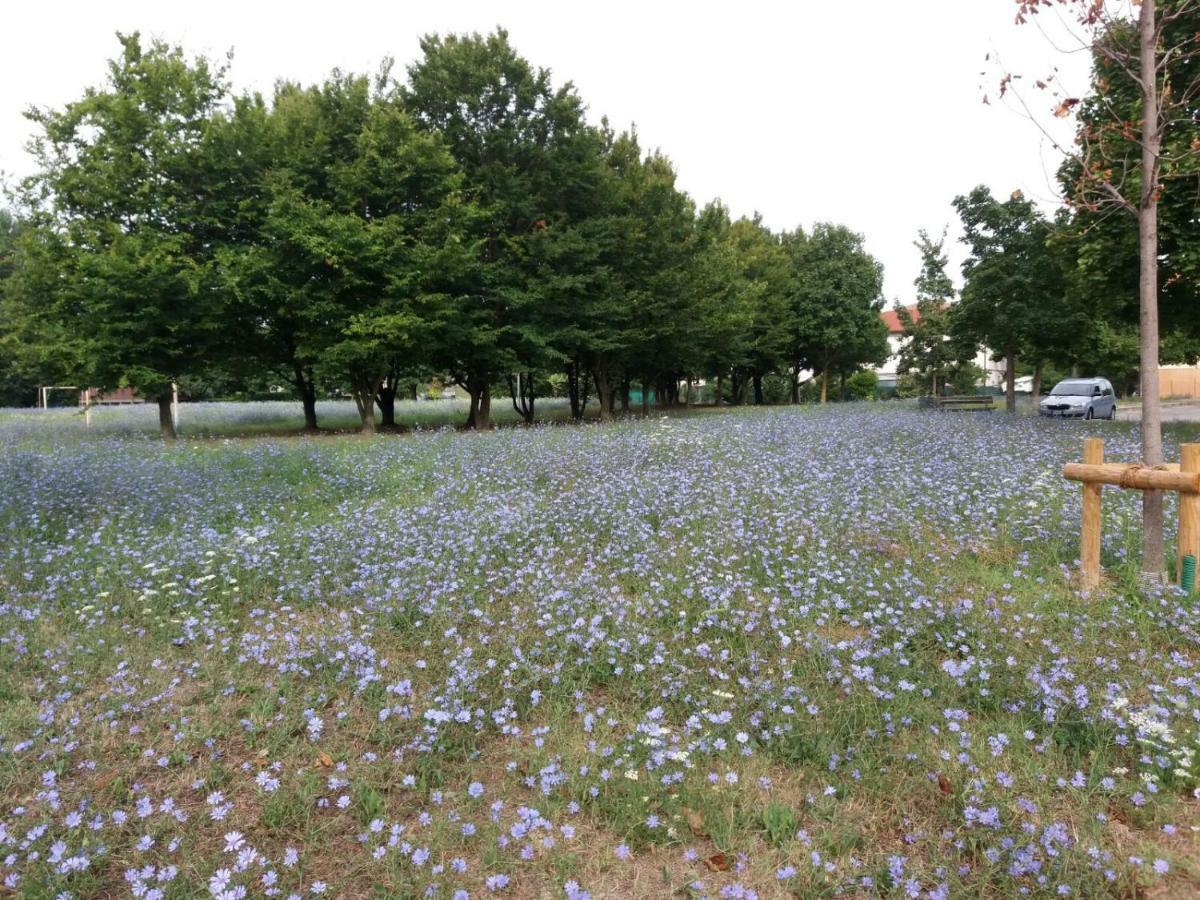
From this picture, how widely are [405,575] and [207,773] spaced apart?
8.05 feet

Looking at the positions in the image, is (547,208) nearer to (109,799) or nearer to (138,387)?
(138,387)

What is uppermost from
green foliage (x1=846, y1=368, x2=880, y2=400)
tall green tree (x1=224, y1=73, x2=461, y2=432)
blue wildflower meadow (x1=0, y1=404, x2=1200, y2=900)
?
tall green tree (x1=224, y1=73, x2=461, y2=432)

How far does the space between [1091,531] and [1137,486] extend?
466 millimetres

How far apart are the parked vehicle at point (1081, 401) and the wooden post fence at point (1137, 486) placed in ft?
72.1

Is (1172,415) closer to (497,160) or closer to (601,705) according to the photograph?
(497,160)

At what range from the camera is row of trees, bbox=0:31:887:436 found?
19953mm

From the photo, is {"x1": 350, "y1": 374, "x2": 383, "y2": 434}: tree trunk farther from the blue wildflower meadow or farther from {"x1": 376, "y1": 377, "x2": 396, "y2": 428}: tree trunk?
the blue wildflower meadow

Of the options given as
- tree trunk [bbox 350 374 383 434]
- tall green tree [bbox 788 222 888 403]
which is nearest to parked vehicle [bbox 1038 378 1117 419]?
tall green tree [bbox 788 222 888 403]

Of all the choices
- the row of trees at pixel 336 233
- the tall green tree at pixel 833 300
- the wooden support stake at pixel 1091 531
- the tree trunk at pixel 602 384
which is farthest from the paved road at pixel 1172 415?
the wooden support stake at pixel 1091 531

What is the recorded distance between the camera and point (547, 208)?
24719mm

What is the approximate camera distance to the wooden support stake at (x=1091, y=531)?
5.27 m

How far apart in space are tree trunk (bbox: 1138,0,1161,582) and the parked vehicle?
71.1 feet

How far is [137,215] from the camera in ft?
67.5

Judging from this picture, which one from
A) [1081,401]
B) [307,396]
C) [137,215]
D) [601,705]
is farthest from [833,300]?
[601,705]
